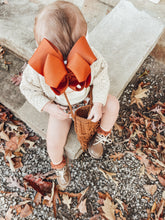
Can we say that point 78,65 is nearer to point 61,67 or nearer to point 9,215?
point 61,67

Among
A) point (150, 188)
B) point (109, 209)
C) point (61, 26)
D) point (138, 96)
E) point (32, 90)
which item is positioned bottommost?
point (109, 209)

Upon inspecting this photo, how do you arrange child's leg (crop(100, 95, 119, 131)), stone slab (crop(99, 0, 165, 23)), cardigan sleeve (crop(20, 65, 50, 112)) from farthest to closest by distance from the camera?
1. stone slab (crop(99, 0, 165, 23))
2. child's leg (crop(100, 95, 119, 131))
3. cardigan sleeve (crop(20, 65, 50, 112))

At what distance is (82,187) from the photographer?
2.10m

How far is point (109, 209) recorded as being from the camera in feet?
6.53

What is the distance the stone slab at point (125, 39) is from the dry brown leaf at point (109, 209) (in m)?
1.13

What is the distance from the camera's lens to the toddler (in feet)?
3.47

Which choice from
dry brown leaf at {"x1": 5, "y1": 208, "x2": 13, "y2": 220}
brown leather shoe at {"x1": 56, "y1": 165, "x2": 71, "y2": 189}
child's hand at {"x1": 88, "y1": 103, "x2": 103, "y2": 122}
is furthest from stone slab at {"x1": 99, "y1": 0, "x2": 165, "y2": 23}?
dry brown leaf at {"x1": 5, "y1": 208, "x2": 13, "y2": 220}

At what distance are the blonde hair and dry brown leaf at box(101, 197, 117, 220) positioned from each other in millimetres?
1596

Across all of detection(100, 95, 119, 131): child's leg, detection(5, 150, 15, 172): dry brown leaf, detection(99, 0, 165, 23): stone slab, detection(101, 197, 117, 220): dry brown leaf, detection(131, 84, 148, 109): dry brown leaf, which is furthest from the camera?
detection(131, 84, 148, 109): dry brown leaf

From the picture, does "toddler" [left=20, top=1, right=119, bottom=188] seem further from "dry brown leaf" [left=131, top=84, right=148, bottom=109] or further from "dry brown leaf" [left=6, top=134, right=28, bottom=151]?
"dry brown leaf" [left=131, top=84, right=148, bottom=109]

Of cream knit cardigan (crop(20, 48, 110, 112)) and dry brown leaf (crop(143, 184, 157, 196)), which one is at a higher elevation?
cream knit cardigan (crop(20, 48, 110, 112))

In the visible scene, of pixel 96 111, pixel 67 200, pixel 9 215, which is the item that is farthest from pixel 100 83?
pixel 9 215

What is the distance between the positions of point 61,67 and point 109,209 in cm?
162

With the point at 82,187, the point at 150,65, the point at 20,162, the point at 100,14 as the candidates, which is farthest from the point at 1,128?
the point at 150,65
